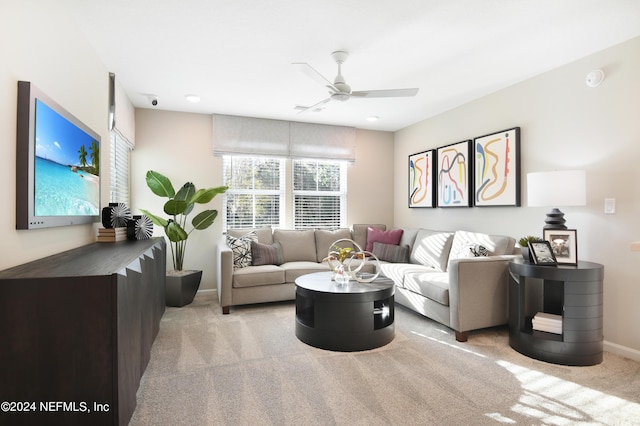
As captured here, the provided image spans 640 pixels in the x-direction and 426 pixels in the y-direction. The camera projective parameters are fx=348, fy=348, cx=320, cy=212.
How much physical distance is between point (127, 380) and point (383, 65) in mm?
3022

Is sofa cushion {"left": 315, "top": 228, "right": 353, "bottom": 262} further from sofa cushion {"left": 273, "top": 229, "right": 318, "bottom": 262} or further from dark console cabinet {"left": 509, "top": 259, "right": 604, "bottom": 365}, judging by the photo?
dark console cabinet {"left": 509, "top": 259, "right": 604, "bottom": 365}

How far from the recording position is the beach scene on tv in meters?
1.87

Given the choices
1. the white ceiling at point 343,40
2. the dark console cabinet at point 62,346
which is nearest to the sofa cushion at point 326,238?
the white ceiling at point 343,40

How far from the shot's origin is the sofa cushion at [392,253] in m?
4.59

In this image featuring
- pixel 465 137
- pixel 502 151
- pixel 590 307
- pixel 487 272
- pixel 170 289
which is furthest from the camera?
pixel 465 137

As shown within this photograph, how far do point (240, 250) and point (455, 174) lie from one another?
285cm

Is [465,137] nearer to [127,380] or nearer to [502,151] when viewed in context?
[502,151]

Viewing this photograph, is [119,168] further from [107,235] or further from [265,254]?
[265,254]

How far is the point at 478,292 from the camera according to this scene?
3053 millimetres

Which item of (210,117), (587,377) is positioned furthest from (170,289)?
(587,377)

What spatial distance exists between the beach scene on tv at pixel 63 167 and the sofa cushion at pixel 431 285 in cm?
298

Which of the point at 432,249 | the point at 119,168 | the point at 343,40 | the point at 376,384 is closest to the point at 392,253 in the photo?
the point at 432,249

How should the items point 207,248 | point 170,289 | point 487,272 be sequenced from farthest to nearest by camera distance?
1. point 207,248
2. point 170,289
3. point 487,272

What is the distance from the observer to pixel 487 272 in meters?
3.08
